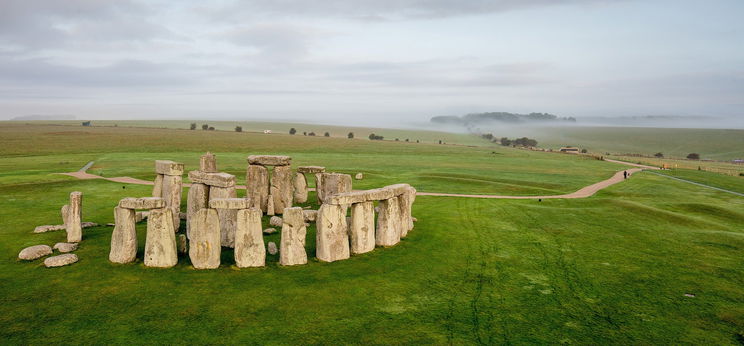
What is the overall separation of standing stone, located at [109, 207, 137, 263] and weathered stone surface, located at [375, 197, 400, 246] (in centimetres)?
817

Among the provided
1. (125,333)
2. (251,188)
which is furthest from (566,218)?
(125,333)

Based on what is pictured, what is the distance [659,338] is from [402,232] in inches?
370

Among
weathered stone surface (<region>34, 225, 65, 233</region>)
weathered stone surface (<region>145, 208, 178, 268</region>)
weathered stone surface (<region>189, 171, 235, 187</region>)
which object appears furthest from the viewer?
weathered stone surface (<region>34, 225, 65, 233</region>)

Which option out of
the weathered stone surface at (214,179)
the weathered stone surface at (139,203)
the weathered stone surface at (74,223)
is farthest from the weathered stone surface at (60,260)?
the weathered stone surface at (214,179)

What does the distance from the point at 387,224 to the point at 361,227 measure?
131 centimetres

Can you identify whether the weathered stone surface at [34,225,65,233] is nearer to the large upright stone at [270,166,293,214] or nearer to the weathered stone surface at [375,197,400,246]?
the large upright stone at [270,166,293,214]

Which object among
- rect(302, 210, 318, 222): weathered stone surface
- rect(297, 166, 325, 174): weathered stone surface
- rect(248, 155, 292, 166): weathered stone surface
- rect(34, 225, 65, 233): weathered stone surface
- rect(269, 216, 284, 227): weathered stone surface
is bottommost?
rect(34, 225, 65, 233): weathered stone surface

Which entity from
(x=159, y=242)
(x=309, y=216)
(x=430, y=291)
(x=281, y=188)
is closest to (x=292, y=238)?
(x=159, y=242)

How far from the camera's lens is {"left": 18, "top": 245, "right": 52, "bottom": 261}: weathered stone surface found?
13.8 meters

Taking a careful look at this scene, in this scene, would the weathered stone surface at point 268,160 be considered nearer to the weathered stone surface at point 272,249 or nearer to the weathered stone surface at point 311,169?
the weathered stone surface at point 311,169

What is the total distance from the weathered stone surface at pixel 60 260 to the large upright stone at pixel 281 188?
31.4ft

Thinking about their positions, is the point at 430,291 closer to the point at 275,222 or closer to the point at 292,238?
the point at 292,238

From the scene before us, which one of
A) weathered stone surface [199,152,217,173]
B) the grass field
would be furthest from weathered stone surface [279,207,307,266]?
weathered stone surface [199,152,217,173]

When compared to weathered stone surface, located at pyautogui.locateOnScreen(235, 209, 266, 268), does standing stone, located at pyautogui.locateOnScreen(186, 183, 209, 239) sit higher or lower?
higher
